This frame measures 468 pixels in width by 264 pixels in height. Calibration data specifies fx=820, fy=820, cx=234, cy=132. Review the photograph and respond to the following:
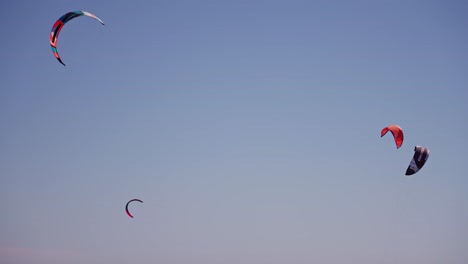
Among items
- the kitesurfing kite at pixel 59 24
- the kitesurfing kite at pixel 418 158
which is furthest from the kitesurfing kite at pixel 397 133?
the kitesurfing kite at pixel 59 24

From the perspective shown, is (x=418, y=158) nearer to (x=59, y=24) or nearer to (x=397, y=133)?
(x=397, y=133)

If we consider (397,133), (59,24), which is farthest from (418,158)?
(59,24)

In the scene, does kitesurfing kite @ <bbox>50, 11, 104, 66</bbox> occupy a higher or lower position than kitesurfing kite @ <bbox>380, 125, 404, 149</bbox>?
higher

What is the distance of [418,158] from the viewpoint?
65625mm

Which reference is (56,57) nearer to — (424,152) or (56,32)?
(56,32)

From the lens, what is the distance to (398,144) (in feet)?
218

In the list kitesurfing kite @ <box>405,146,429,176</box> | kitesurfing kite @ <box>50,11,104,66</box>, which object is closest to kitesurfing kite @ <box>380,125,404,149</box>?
kitesurfing kite @ <box>405,146,429,176</box>

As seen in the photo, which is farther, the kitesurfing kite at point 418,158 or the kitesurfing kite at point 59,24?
the kitesurfing kite at point 418,158

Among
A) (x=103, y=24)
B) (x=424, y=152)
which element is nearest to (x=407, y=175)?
(x=424, y=152)

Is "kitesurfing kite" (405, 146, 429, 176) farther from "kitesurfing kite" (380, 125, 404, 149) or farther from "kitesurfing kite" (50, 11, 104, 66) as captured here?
"kitesurfing kite" (50, 11, 104, 66)

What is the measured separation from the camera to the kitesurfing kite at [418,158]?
215ft

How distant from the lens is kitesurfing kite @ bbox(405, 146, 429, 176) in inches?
2576

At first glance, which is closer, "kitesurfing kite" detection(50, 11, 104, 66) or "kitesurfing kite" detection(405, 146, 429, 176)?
"kitesurfing kite" detection(50, 11, 104, 66)

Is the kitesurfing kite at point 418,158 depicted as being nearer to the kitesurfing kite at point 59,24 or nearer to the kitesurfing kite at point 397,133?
the kitesurfing kite at point 397,133
